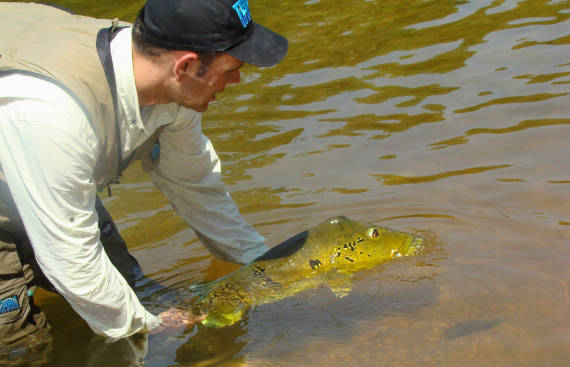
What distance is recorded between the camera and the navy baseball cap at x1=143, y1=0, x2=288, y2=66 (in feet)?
9.22

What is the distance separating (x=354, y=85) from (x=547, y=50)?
6.34ft

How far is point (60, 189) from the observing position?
2.68 meters

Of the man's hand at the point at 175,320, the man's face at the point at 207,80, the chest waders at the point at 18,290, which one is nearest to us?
the man's face at the point at 207,80

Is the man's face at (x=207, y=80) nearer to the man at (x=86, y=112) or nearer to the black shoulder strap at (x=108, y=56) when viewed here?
the man at (x=86, y=112)

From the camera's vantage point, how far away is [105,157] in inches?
124

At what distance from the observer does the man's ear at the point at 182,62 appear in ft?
9.45

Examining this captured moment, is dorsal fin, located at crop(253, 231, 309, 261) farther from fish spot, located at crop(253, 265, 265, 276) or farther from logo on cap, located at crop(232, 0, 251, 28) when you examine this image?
logo on cap, located at crop(232, 0, 251, 28)

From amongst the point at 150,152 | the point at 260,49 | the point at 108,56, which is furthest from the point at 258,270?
the point at 108,56

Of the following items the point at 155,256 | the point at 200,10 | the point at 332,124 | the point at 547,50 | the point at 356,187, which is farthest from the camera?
the point at 547,50

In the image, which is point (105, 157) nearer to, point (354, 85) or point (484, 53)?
point (354, 85)

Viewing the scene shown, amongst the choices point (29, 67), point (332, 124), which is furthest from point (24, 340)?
point (332, 124)

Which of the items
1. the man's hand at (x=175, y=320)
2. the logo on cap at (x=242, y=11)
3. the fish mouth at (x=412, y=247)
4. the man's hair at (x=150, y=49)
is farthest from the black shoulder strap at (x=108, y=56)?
the fish mouth at (x=412, y=247)

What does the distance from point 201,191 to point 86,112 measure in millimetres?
1293

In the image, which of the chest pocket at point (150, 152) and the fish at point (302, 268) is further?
the fish at point (302, 268)
